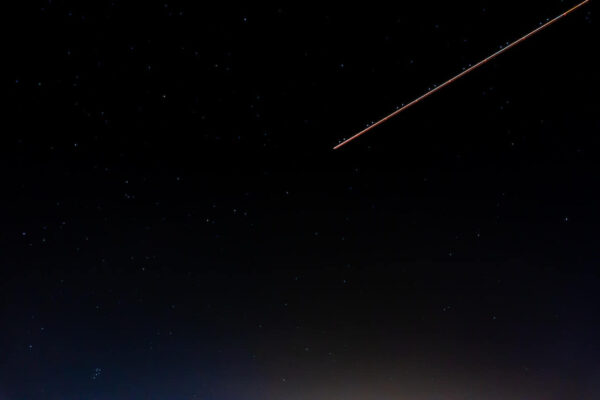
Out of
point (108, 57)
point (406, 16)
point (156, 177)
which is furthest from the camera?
point (156, 177)

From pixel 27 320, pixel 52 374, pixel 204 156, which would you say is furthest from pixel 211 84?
pixel 52 374

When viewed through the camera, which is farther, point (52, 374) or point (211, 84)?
point (52, 374)

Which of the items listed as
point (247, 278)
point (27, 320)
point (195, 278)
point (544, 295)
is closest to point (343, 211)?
point (247, 278)

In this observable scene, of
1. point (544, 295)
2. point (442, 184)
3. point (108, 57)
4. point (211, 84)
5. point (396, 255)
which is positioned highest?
point (108, 57)

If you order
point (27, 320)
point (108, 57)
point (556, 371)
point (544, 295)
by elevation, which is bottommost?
point (556, 371)

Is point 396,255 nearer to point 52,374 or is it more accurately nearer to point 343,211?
point 343,211

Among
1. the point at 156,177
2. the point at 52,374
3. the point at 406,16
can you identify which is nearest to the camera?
the point at 406,16

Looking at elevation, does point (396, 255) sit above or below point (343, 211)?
below

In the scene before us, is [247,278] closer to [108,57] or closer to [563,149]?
[108,57]

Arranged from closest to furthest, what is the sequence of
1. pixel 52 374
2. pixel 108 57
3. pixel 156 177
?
pixel 108 57
pixel 156 177
pixel 52 374
